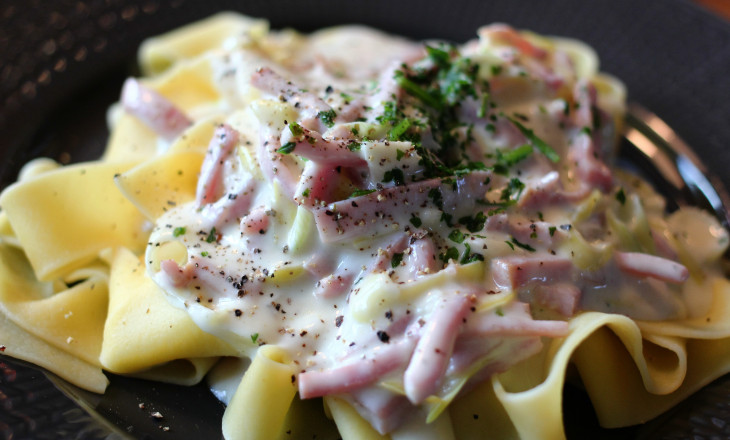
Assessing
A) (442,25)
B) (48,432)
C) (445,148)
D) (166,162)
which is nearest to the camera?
(48,432)

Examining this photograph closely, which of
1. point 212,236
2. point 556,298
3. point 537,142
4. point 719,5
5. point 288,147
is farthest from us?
point 719,5

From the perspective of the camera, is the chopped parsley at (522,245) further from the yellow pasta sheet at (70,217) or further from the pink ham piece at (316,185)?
the yellow pasta sheet at (70,217)

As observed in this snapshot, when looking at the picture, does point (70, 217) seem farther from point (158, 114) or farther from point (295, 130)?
point (295, 130)

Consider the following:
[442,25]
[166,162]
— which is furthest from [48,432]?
[442,25]

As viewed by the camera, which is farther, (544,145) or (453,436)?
(544,145)

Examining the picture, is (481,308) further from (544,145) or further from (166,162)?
(166,162)

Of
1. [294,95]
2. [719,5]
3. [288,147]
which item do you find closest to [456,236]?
[288,147]
